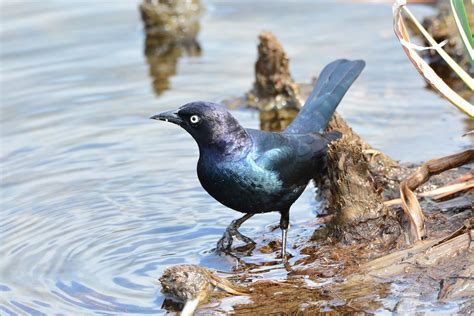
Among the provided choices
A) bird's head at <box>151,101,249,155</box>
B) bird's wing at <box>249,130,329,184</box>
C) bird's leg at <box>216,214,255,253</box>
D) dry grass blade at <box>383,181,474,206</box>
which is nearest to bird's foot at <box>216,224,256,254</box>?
bird's leg at <box>216,214,255,253</box>

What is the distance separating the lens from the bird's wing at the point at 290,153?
5688 mm

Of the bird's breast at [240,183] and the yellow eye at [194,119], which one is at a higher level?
the yellow eye at [194,119]

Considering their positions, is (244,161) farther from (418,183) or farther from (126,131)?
(126,131)

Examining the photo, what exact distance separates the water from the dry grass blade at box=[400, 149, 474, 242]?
0.85 meters

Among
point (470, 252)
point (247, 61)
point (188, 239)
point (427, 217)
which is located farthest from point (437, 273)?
point (247, 61)

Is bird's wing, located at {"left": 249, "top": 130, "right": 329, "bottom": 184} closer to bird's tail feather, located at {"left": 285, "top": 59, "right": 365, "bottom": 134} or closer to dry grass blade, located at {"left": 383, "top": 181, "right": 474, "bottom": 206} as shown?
bird's tail feather, located at {"left": 285, "top": 59, "right": 365, "bottom": 134}

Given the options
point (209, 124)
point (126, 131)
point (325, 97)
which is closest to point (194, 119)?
point (209, 124)

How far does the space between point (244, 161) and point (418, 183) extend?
3.34 ft

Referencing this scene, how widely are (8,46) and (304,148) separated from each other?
19.3 ft

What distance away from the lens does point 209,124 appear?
5590 mm

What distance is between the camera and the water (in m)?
5.80

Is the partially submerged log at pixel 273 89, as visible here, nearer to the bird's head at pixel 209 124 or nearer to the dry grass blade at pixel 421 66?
the bird's head at pixel 209 124

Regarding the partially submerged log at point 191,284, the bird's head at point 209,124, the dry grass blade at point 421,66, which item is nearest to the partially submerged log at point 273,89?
the bird's head at point 209,124

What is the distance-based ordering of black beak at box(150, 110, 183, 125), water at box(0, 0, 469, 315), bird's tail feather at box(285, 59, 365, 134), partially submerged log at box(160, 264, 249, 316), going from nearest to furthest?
1. partially submerged log at box(160, 264, 249, 316)
2. black beak at box(150, 110, 183, 125)
3. water at box(0, 0, 469, 315)
4. bird's tail feather at box(285, 59, 365, 134)
